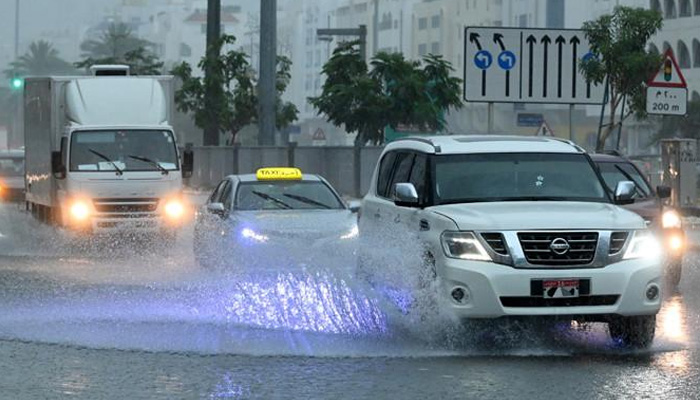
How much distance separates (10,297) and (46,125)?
1348cm

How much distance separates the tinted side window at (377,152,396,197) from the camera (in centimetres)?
1569

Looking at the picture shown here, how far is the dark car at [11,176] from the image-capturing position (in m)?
45.3

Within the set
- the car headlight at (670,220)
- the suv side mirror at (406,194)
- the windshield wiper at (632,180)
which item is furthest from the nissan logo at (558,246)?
the car headlight at (670,220)

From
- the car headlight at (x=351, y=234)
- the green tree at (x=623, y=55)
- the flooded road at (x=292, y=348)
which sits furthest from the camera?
the green tree at (x=623, y=55)

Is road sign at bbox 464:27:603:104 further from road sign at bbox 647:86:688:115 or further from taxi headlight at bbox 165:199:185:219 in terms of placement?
taxi headlight at bbox 165:199:185:219

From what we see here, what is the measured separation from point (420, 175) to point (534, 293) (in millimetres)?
2211

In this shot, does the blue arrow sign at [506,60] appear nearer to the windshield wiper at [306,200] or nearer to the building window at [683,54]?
the windshield wiper at [306,200]

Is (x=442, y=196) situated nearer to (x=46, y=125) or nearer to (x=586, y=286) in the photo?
(x=586, y=286)

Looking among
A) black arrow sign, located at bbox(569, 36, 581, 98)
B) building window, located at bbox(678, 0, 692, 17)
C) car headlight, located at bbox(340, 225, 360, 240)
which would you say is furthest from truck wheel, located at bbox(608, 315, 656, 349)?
building window, located at bbox(678, 0, 692, 17)

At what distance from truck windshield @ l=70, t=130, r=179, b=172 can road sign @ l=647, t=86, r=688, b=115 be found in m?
8.98

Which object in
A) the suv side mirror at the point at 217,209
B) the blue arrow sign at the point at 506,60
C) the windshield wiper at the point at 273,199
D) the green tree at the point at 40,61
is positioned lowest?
the suv side mirror at the point at 217,209

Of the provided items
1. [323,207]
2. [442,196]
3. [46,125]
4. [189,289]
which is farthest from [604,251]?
[46,125]

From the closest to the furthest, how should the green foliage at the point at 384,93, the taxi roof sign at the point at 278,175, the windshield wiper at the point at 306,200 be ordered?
the windshield wiper at the point at 306,200, the taxi roof sign at the point at 278,175, the green foliage at the point at 384,93

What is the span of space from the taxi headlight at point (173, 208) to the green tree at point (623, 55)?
34.9 feet
